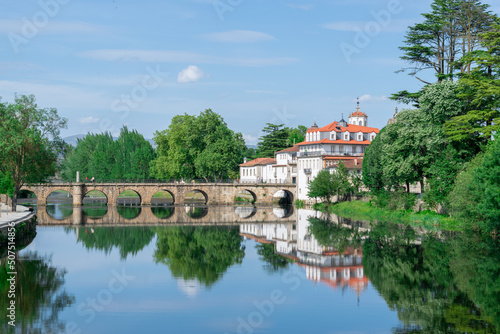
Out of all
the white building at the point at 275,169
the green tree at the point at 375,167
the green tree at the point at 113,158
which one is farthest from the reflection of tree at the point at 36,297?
the green tree at the point at 113,158

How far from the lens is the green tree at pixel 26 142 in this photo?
182 ft

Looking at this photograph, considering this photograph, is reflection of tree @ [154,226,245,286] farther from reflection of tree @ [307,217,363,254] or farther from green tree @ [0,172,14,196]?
green tree @ [0,172,14,196]

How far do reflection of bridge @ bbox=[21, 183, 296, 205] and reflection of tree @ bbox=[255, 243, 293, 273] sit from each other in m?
47.6

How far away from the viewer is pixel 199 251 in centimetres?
4150

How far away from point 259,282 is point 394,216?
97.4ft

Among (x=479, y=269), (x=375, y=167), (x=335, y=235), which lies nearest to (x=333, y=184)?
(x=375, y=167)

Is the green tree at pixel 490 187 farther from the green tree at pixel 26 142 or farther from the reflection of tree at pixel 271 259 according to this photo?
the green tree at pixel 26 142

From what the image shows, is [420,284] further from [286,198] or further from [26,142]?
[286,198]

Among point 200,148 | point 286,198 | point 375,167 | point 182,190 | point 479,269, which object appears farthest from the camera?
point 286,198

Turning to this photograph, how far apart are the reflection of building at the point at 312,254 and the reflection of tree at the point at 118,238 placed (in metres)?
8.73

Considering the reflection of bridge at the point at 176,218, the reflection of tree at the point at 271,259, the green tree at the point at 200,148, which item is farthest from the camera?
the green tree at the point at 200,148

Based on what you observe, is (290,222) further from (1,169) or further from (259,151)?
(259,151)

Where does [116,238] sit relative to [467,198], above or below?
below

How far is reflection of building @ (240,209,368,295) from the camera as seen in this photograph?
31.5 m
